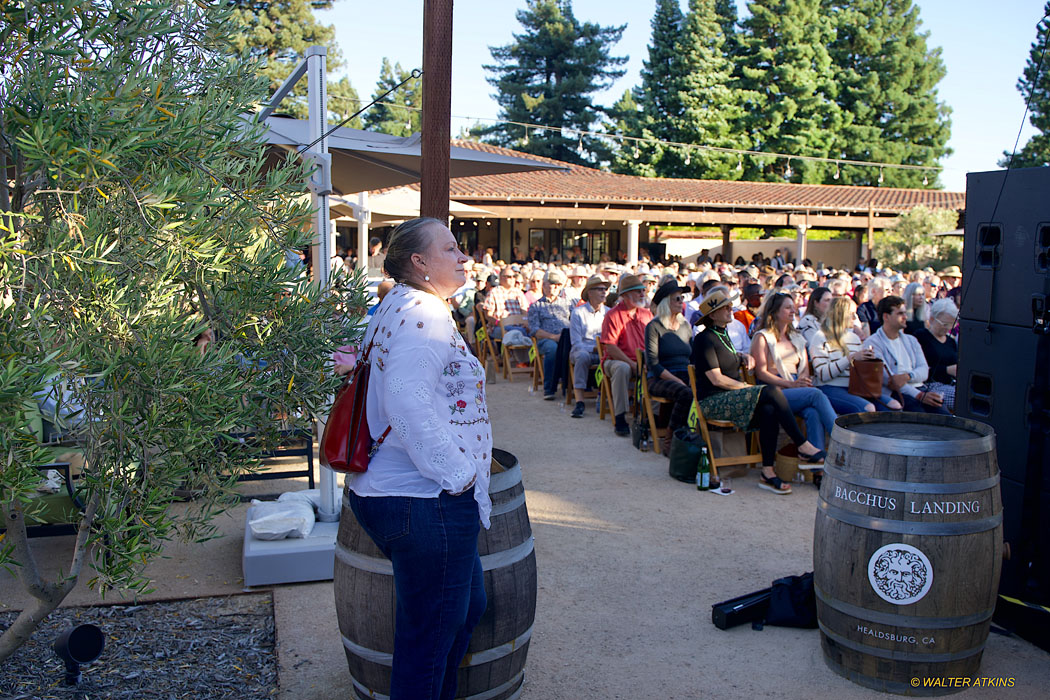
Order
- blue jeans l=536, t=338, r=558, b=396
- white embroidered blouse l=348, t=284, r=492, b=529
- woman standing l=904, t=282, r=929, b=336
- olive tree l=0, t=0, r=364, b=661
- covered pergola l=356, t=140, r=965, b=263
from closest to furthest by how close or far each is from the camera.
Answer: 1. olive tree l=0, t=0, r=364, b=661
2. white embroidered blouse l=348, t=284, r=492, b=529
3. woman standing l=904, t=282, r=929, b=336
4. blue jeans l=536, t=338, r=558, b=396
5. covered pergola l=356, t=140, r=965, b=263

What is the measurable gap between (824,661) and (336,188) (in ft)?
25.6

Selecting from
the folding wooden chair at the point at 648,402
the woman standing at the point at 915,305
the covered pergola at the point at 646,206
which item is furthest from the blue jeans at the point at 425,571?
Answer: the covered pergola at the point at 646,206

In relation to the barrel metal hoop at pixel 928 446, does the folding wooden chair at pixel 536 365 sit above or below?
below

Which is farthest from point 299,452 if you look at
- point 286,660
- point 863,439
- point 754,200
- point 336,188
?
point 754,200

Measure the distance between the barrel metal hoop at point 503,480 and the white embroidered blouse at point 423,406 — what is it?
1.03ft

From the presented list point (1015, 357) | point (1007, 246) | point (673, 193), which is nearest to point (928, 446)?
point (1015, 357)

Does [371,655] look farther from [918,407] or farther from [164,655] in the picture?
[918,407]

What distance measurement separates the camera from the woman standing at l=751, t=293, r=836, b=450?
20.4 ft

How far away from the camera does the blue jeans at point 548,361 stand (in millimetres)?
9711

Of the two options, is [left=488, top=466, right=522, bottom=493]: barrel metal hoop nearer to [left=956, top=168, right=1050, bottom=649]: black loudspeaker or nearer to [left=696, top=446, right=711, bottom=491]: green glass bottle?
[left=956, top=168, right=1050, bottom=649]: black loudspeaker

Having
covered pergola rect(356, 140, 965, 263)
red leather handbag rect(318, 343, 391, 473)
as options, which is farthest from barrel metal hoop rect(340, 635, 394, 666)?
covered pergola rect(356, 140, 965, 263)

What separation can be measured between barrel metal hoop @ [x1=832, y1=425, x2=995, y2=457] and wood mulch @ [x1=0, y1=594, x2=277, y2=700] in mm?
2465

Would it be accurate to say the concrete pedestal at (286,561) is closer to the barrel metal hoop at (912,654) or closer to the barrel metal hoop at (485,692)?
the barrel metal hoop at (485,692)

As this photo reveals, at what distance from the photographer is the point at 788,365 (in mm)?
6617
